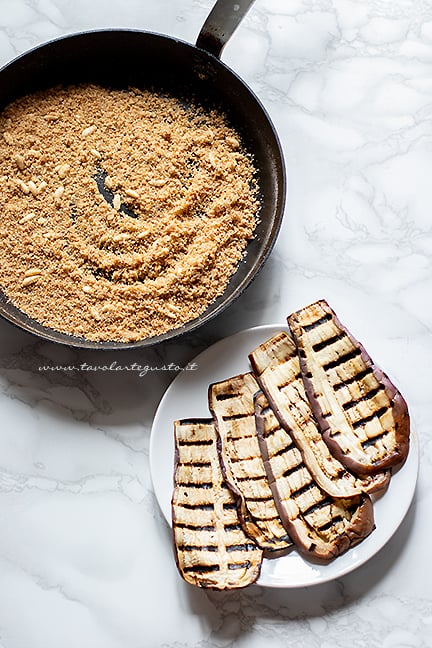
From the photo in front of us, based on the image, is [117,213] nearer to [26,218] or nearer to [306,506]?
[26,218]

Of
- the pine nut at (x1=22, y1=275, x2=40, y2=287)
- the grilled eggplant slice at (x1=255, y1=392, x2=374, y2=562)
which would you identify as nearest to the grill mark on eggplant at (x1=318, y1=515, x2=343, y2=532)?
the grilled eggplant slice at (x1=255, y1=392, x2=374, y2=562)

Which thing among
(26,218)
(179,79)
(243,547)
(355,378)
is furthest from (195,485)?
(179,79)

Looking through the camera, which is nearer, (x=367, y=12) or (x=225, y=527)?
(x=225, y=527)

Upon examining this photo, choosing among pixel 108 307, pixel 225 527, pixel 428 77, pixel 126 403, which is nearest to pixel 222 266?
pixel 108 307

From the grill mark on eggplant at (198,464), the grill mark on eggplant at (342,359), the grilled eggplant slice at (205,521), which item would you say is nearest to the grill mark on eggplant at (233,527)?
the grilled eggplant slice at (205,521)

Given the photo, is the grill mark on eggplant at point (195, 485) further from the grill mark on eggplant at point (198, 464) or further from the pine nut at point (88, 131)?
the pine nut at point (88, 131)

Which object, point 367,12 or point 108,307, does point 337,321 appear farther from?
point 367,12

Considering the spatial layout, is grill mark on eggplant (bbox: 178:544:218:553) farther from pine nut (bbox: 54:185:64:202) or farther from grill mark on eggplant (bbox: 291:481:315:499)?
pine nut (bbox: 54:185:64:202)
